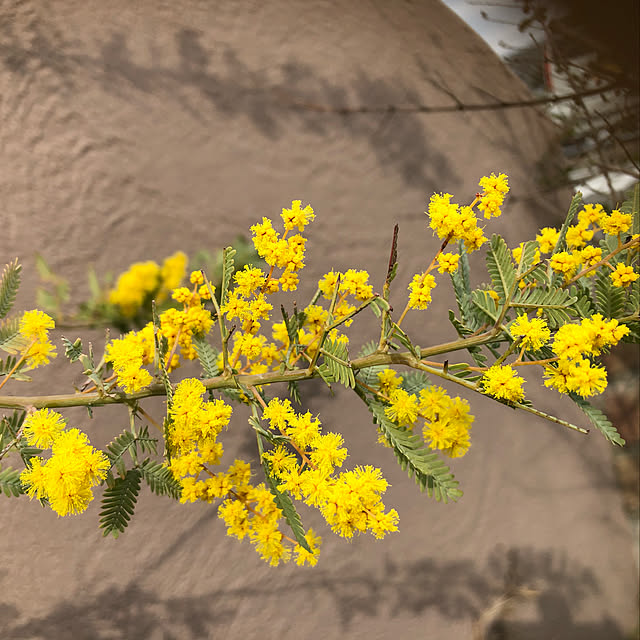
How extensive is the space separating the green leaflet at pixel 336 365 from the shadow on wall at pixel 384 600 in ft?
1.58

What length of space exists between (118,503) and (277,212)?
0.55 meters

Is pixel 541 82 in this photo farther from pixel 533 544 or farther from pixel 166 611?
pixel 166 611

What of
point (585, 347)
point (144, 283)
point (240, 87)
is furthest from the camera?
point (240, 87)

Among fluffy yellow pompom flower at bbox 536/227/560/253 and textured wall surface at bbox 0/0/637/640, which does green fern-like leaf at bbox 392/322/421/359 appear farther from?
textured wall surface at bbox 0/0/637/640

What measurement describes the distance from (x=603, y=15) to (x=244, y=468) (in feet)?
3.03

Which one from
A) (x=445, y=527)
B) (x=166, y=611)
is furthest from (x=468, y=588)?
(x=166, y=611)

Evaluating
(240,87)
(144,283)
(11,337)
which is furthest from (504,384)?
(240,87)

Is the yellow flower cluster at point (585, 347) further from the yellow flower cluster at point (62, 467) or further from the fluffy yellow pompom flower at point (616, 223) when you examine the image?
the yellow flower cluster at point (62, 467)

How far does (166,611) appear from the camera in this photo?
2.30 feet

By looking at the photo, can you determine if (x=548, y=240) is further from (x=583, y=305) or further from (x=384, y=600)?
(x=384, y=600)

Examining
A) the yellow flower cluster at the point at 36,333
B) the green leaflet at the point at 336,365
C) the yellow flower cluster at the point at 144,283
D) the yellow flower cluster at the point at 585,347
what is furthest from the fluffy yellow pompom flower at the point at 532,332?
the yellow flower cluster at the point at 144,283

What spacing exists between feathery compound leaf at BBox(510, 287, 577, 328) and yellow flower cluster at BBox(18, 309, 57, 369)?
0.35 m

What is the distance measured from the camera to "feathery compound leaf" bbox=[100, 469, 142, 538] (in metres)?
0.41

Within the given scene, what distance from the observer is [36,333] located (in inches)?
16.0
